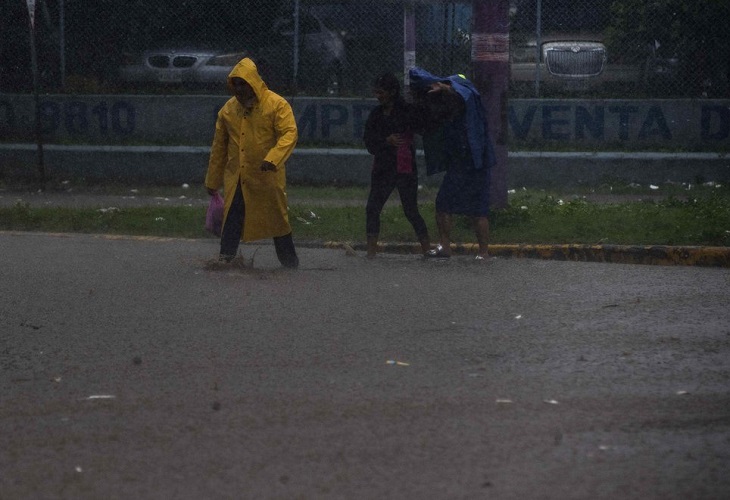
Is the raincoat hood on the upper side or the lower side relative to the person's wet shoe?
upper

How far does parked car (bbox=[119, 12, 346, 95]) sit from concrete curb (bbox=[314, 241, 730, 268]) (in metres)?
6.21

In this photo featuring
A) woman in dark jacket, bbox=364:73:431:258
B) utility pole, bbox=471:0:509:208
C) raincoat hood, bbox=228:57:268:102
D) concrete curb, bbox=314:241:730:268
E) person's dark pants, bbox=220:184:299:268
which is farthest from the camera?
utility pole, bbox=471:0:509:208

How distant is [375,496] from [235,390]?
1682 mm

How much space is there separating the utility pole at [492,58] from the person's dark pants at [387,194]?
4.17 ft

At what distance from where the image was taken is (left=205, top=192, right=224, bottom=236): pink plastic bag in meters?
9.92

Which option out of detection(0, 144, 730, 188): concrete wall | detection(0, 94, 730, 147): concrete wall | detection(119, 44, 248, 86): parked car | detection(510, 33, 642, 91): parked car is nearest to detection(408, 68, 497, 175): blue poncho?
detection(0, 144, 730, 188): concrete wall

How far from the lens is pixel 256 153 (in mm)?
9633

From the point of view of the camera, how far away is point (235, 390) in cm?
601

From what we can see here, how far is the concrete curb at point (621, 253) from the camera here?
33.7ft

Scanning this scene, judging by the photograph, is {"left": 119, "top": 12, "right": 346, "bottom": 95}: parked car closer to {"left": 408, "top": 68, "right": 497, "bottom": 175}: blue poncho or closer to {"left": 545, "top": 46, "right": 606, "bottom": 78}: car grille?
{"left": 545, "top": 46, "right": 606, "bottom": 78}: car grille

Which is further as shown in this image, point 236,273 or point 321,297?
point 236,273

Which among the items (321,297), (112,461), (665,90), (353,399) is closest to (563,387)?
(353,399)

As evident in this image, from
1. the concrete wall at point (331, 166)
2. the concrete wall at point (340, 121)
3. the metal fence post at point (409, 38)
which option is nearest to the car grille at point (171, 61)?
the concrete wall at point (340, 121)

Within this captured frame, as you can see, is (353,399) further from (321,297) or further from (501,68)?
(501,68)
